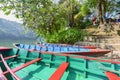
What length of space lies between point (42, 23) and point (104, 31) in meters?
7.59

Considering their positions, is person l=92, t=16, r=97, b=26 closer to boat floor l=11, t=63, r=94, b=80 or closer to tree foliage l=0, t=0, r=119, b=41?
tree foliage l=0, t=0, r=119, b=41

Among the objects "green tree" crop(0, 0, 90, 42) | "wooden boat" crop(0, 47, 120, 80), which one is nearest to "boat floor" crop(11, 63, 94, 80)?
"wooden boat" crop(0, 47, 120, 80)

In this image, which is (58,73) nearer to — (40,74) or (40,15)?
(40,74)

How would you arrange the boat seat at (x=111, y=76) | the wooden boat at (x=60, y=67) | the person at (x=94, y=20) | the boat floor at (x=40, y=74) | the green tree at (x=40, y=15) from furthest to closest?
the person at (x=94, y=20)
the green tree at (x=40, y=15)
the boat floor at (x=40, y=74)
the wooden boat at (x=60, y=67)
the boat seat at (x=111, y=76)

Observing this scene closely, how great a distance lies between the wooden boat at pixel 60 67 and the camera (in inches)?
221

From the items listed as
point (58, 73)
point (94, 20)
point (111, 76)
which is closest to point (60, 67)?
point (58, 73)

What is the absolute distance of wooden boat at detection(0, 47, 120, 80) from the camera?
562 cm

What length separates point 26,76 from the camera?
6426 millimetres

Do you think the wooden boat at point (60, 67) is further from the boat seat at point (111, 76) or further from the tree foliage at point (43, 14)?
the tree foliage at point (43, 14)

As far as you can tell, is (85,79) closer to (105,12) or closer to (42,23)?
(42,23)

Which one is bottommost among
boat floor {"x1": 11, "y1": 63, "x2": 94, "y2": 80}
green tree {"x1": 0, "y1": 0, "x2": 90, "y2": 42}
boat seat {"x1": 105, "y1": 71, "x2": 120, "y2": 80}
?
boat floor {"x1": 11, "y1": 63, "x2": 94, "y2": 80}

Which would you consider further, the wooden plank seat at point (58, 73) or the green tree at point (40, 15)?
the green tree at point (40, 15)

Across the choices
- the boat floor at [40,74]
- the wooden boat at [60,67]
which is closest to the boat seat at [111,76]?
the wooden boat at [60,67]

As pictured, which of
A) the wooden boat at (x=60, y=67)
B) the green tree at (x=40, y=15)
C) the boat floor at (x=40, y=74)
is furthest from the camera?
the green tree at (x=40, y=15)
